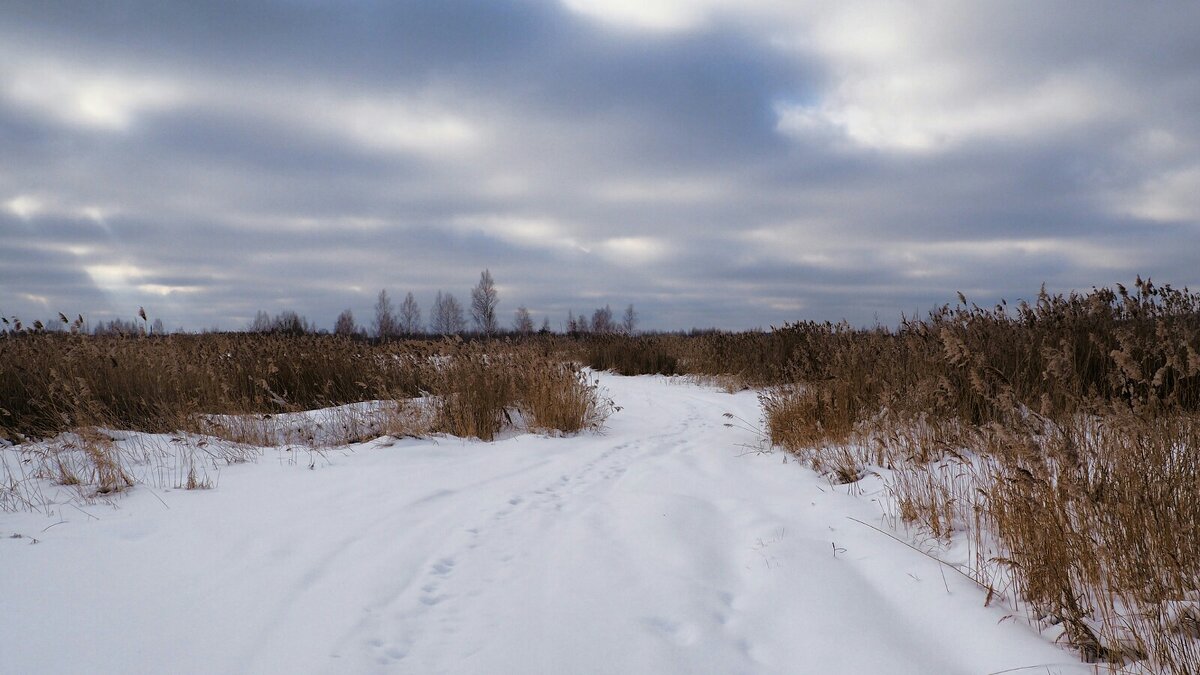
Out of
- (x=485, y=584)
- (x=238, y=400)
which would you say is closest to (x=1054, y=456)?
(x=485, y=584)

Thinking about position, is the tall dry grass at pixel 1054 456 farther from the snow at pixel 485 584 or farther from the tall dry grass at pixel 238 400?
the tall dry grass at pixel 238 400

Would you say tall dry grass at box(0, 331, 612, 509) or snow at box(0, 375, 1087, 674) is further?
tall dry grass at box(0, 331, 612, 509)

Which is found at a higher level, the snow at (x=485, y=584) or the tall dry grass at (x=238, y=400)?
the tall dry grass at (x=238, y=400)

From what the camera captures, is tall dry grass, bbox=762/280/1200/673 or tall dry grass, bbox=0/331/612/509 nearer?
tall dry grass, bbox=762/280/1200/673

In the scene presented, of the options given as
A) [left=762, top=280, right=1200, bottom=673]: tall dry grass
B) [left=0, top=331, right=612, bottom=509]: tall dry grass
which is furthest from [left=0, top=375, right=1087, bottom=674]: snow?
[left=0, top=331, right=612, bottom=509]: tall dry grass

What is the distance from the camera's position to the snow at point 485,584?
2.34m

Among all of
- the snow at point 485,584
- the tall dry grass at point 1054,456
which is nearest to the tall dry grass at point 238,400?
the snow at point 485,584

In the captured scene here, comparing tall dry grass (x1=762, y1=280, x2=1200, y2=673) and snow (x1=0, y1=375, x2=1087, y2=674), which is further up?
tall dry grass (x1=762, y1=280, x2=1200, y2=673)

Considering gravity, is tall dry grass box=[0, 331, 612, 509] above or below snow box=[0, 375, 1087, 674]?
above

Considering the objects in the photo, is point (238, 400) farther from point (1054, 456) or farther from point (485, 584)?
point (1054, 456)

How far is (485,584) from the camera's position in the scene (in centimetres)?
298

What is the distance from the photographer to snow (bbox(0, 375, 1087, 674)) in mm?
2340

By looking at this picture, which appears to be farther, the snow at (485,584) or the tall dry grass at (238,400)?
the tall dry grass at (238,400)

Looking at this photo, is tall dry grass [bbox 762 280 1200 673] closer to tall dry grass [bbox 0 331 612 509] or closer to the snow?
the snow
